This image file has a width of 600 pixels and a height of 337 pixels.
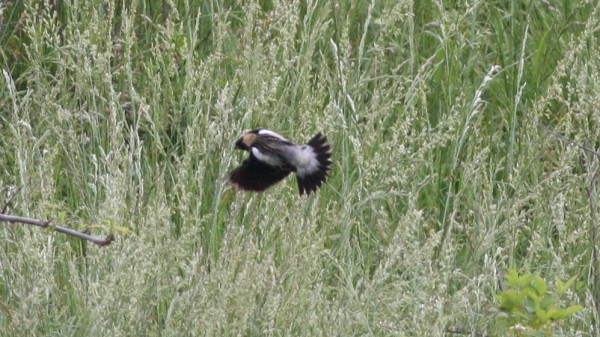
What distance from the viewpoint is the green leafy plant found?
2.83 m

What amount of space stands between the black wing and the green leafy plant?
2.02 feet

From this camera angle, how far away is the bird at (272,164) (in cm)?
311

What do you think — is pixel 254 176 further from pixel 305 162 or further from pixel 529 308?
pixel 529 308

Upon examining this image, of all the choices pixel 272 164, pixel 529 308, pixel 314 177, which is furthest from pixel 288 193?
pixel 529 308

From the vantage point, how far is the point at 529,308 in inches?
113

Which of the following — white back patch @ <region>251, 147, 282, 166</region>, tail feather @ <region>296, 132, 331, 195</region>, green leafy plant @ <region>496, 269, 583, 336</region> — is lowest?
green leafy plant @ <region>496, 269, 583, 336</region>

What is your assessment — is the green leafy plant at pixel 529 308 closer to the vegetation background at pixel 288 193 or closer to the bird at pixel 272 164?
the vegetation background at pixel 288 193

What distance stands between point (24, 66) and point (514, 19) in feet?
5.63

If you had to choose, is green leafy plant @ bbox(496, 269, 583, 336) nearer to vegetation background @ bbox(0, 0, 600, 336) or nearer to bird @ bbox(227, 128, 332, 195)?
vegetation background @ bbox(0, 0, 600, 336)

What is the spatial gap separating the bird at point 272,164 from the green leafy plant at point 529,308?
57 centimetres

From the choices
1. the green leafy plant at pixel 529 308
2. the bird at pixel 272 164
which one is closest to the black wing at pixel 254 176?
the bird at pixel 272 164

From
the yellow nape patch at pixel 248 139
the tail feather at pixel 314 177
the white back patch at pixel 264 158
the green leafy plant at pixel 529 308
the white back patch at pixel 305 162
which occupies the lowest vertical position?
the green leafy plant at pixel 529 308

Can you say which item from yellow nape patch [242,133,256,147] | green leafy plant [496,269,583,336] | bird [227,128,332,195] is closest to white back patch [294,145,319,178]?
bird [227,128,332,195]

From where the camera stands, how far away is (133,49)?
460 cm
